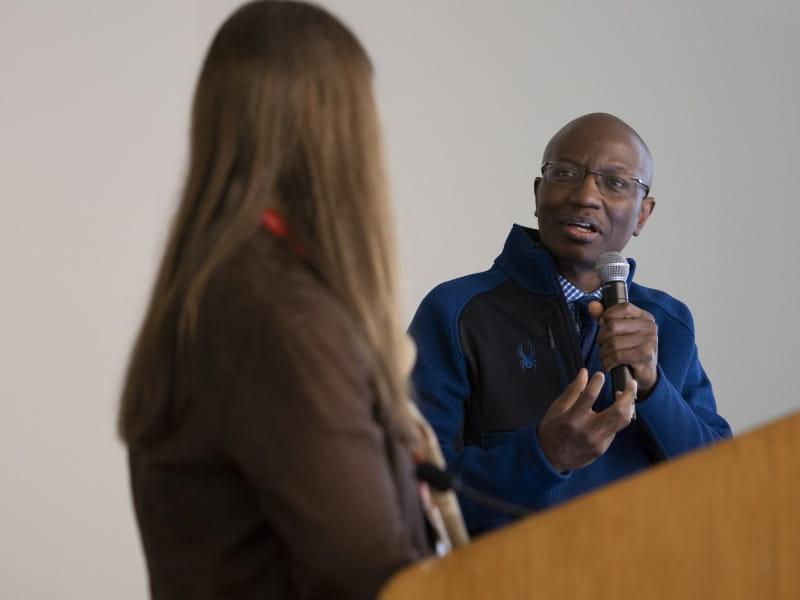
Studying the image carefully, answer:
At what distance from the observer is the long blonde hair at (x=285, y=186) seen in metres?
1.19

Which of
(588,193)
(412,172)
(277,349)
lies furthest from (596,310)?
(412,172)

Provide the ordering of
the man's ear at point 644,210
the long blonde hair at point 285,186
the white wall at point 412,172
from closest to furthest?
the long blonde hair at point 285,186
the man's ear at point 644,210
the white wall at point 412,172

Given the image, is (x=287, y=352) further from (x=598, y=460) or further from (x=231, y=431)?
(x=598, y=460)

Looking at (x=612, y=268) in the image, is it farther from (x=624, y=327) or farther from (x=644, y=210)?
(x=644, y=210)

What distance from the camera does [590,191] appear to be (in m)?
2.22

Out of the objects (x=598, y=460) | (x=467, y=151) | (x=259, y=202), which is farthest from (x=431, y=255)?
(x=259, y=202)

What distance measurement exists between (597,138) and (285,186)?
116 centimetres

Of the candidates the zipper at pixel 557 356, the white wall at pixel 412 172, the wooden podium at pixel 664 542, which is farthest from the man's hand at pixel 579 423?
the white wall at pixel 412 172

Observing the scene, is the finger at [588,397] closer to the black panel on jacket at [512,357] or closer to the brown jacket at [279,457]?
the black panel on jacket at [512,357]

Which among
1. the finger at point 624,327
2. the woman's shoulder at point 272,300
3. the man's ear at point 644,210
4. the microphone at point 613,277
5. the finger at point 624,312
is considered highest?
the woman's shoulder at point 272,300

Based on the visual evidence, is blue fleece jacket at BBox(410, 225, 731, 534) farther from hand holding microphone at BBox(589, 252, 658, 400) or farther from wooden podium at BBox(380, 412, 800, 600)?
wooden podium at BBox(380, 412, 800, 600)

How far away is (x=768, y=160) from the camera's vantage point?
4.89 meters

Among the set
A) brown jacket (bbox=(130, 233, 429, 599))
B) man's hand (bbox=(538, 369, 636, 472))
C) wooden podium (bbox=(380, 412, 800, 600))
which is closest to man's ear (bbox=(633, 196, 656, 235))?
man's hand (bbox=(538, 369, 636, 472))

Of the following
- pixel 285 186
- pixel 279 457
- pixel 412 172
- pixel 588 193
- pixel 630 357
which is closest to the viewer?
pixel 279 457
